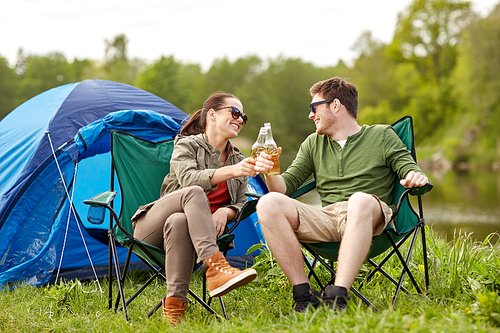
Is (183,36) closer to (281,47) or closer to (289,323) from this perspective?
(281,47)

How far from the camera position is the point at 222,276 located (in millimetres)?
1872

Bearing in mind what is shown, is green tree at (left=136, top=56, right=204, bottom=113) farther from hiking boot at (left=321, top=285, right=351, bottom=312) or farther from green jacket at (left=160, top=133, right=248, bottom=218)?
hiking boot at (left=321, top=285, right=351, bottom=312)

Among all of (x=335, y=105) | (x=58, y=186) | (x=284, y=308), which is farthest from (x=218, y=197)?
(x=58, y=186)

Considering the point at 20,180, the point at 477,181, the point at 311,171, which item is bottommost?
the point at 477,181

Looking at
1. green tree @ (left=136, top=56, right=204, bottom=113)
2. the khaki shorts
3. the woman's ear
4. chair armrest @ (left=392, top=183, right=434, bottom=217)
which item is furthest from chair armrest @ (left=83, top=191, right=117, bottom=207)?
green tree @ (left=136, top=56, right=204, bottom=113)

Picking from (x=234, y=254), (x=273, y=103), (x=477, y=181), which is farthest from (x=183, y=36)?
(x=234, y=254)

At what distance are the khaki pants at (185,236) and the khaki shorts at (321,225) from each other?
1.24 ft

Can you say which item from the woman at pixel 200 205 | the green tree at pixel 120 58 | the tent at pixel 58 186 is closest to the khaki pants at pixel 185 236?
the woman at pixel 200 205

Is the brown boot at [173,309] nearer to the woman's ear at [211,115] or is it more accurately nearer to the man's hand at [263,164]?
the man's hand at [263,164]

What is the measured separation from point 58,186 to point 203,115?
4.05 ft

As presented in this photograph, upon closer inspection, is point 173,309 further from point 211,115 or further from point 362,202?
point 211,115

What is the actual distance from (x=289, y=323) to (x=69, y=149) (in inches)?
72.8

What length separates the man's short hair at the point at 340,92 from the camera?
244 cm

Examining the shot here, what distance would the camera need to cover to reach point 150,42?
117 ft
